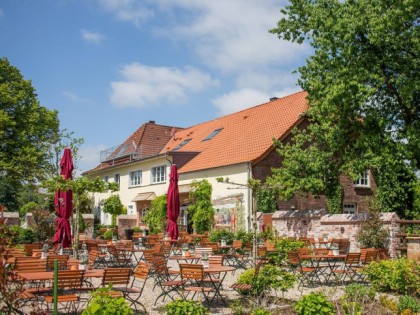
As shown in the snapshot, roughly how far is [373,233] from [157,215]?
16.9 meters

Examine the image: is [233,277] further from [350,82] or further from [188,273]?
[350,82]

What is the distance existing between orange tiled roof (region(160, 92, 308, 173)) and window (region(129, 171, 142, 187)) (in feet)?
12.7

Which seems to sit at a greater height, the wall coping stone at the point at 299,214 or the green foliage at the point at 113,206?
the green foliage at the point at 113,206

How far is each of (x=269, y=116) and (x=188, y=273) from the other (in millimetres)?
22152

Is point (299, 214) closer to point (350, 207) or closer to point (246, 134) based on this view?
point (350, 207)

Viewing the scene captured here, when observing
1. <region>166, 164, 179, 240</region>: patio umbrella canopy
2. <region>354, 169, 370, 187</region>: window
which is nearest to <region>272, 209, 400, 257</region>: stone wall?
<region>166, 164, 179, 240</region>: patio umbrella canopy

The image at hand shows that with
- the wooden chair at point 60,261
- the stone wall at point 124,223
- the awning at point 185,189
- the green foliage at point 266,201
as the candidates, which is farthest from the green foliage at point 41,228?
the wooden chair at point 60,261

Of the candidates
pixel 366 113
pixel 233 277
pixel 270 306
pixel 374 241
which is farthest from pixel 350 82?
pixel 270 306

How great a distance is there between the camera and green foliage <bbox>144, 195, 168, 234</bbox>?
30922 mm

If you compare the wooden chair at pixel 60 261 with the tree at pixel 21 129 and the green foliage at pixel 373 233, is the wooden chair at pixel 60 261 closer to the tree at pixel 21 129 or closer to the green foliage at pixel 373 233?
the green foliage at pixel 373 233

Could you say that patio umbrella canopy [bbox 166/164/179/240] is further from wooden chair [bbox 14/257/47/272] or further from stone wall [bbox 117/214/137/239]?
stone wall [bbox 117/214/137/239]

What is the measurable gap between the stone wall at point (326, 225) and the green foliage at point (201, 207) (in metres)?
5.60

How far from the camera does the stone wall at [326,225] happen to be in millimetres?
17172

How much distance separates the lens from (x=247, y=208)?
86.4ft
